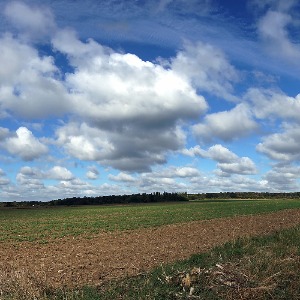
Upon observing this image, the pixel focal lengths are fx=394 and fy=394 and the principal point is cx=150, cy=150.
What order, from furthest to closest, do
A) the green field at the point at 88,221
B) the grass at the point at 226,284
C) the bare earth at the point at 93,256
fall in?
the green field at the point at 88,221 < the bare earth at the point at 93,256 < the grass at the point at 226,284

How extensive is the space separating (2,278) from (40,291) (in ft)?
5.69

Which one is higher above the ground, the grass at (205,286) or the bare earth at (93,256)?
the grass at (205,286)

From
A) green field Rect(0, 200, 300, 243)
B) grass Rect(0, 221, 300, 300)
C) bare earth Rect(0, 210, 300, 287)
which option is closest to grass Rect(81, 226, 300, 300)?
grass Rect(0, 221, 300, 300)

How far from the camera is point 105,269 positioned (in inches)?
667

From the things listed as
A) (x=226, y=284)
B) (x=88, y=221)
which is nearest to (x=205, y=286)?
(x=226, y=284)

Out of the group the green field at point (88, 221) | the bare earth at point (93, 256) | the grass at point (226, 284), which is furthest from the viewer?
the green field at point (88, 221)

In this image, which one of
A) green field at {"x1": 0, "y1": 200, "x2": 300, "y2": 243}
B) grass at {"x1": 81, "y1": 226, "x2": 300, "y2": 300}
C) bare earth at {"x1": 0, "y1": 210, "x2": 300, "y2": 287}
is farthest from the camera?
green field at {"x1": 0, "y1": 200, "x2": 300, "y2": 243}

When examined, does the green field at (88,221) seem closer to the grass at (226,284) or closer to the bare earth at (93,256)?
the bare earth at (93,256)

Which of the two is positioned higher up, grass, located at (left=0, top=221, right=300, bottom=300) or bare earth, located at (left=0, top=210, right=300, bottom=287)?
grass, located at (left=0, top=221, right=300, bottom=300)

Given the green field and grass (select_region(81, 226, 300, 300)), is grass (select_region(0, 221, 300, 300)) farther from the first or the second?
the green field

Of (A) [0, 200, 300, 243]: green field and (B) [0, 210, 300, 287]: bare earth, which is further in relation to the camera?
(A) [0, 200, 300, 243]: green field

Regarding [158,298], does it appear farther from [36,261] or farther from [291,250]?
[36,261]

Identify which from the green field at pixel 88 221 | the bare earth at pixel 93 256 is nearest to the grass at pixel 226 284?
the bare earth at pixel 93 256

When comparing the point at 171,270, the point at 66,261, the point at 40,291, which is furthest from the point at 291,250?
the point at 66,261
